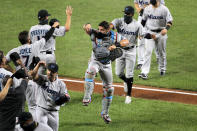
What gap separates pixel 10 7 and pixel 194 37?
7662mm

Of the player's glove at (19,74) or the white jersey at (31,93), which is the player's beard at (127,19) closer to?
the white jersey at (31,93)

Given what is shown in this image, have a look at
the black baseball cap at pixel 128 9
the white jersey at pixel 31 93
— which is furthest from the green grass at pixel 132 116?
the black baseball cap at pixel 128 9

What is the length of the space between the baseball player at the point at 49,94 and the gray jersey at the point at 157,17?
528cm

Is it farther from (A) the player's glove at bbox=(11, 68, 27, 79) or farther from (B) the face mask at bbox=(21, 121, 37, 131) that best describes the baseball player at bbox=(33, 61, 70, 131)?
(B) the face mask at bbox=(21, 121, 37, 131)

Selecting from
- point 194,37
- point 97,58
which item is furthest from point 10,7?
point 97,58

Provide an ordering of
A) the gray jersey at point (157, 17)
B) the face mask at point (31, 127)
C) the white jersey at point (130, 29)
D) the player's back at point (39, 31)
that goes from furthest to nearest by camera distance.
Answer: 1. the gray jersey at point (157, 17)
2. the white jersey at point (130, 29)
3. the player's back at point (39, 31)
4. the face mask at point (31, 127)

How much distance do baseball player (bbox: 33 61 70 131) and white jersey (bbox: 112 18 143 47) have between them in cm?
352

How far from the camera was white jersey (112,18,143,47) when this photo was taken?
1152 cm

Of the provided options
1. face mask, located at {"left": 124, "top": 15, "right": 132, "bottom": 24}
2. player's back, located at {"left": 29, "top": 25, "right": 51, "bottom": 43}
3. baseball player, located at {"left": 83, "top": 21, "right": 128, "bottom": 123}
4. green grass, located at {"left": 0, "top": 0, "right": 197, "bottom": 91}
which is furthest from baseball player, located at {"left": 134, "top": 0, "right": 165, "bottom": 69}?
player's back, located at {"left": 29, "top": 25, "right": 51, "bottom": 43}

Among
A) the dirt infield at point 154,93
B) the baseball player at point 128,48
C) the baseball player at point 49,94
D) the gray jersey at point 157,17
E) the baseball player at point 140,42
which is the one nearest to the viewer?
the baseball player at point 49,94

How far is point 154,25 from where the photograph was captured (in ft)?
42.8

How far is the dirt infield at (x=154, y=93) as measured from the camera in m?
12.0

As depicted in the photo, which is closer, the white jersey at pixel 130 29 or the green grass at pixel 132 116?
the green grass at pixel 132 116

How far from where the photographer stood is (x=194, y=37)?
16.6m
